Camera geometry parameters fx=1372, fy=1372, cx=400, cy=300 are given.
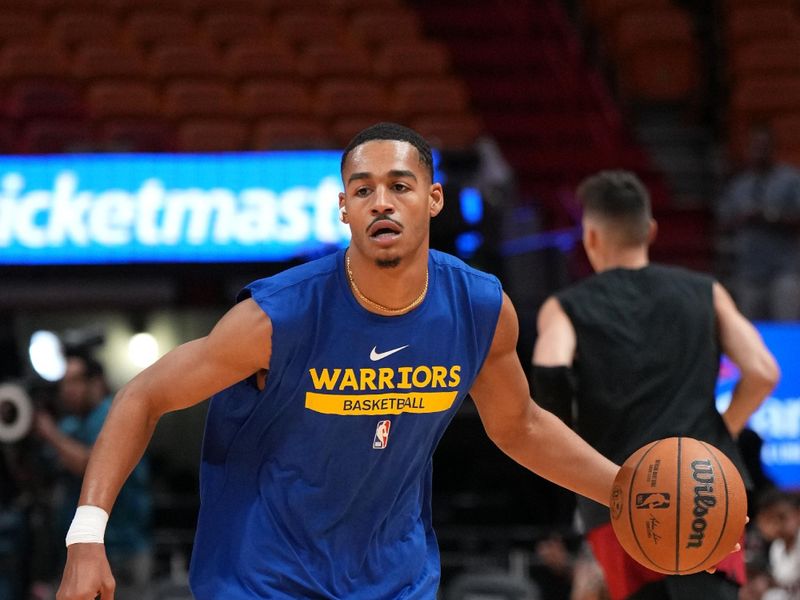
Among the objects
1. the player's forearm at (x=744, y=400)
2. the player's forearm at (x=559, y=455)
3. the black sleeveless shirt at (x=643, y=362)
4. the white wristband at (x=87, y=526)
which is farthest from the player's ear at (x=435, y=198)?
the player's forearm at (x=744, y=400)

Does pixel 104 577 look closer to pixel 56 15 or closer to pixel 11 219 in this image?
pixel 11 219

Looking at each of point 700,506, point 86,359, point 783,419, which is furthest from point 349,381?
point 783,419

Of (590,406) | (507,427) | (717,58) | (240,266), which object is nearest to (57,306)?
(240,266)

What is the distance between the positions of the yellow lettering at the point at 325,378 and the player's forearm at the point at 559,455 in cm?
60

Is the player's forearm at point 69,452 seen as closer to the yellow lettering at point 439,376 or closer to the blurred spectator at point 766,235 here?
the yellow lettering at point 439,376

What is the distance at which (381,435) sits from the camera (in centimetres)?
332

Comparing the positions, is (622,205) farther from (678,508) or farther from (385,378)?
(385,378)

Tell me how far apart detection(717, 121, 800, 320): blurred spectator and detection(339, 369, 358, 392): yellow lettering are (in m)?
6.25

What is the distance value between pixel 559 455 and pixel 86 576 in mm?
1331

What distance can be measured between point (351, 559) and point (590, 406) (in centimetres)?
142

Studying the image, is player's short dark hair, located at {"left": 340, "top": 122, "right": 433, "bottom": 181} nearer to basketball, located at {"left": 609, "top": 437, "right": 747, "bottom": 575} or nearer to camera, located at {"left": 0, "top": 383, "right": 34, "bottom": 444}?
basketball, located at {"left": 609, "top": 437, "right": 747, "bottom": 575}

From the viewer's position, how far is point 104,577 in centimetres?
293

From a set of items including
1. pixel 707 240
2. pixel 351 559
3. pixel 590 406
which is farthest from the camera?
pixel 707 240

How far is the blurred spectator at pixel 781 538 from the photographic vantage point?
7.22 m
